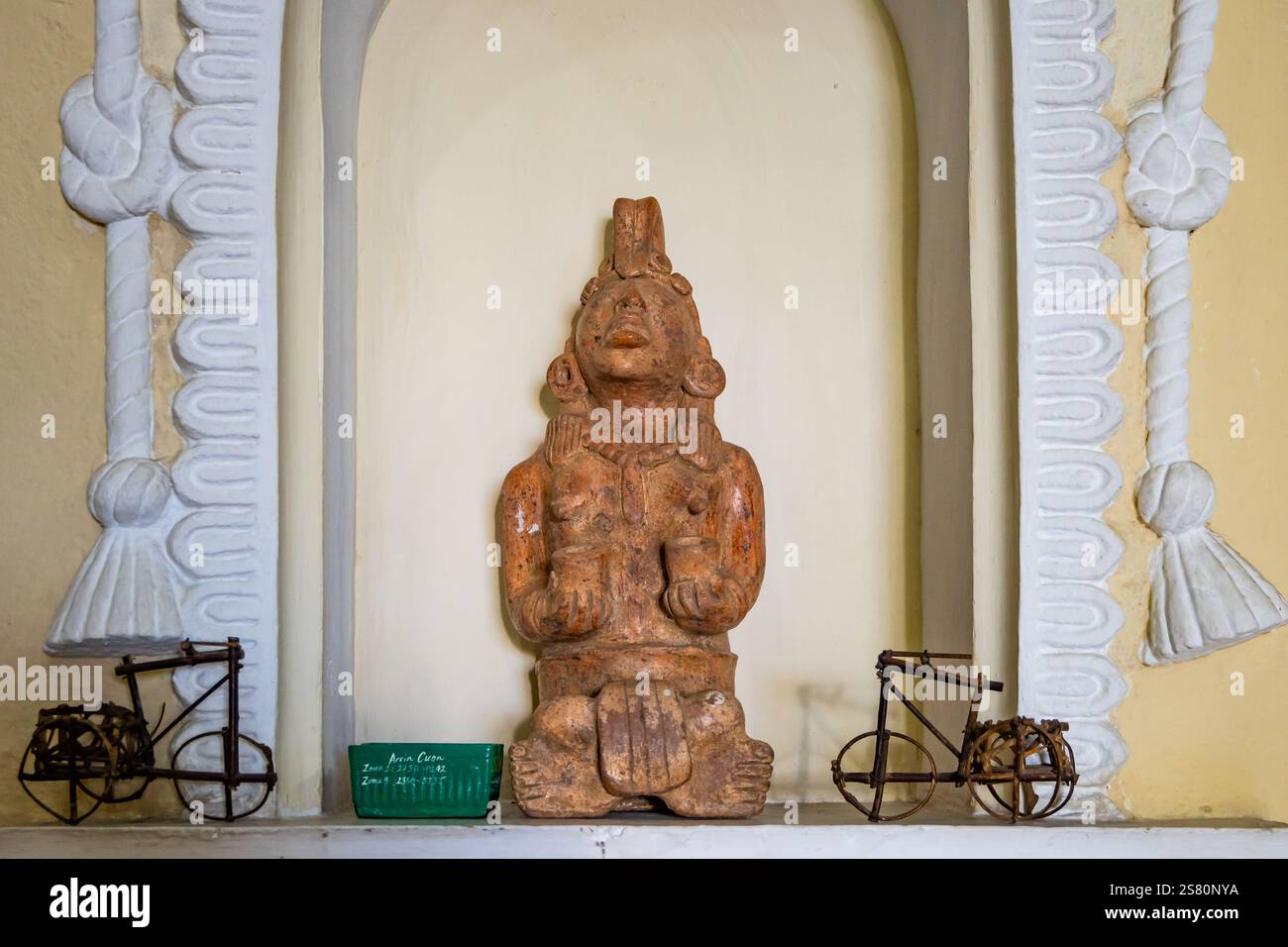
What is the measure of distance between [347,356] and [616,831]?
43.2 inches

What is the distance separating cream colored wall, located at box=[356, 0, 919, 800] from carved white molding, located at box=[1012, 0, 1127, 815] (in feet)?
1.43

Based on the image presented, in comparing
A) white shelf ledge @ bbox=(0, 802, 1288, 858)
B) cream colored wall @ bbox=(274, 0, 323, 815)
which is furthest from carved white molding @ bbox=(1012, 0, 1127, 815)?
→ cream colored wall @ bbox=(274, 0, 323, 815)

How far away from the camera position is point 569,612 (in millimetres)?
2551

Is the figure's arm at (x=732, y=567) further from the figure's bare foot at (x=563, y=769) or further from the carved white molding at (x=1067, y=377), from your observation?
the carved white molding at (x=1067, y=377)

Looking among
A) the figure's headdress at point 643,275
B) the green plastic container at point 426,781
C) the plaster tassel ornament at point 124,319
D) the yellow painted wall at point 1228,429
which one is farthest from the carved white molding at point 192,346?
the yellow painted wall at point 1228,429

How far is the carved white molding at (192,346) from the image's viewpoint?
247 centimetres

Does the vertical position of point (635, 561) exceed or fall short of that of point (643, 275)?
it falls short

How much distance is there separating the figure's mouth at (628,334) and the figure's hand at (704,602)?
1.44 feet

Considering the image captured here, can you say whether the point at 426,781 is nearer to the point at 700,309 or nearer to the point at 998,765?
the point at 998,765

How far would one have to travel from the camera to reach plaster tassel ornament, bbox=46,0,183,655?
246 centimetres

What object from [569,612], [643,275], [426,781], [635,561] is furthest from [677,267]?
[426,781]

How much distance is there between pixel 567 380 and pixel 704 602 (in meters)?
0.51

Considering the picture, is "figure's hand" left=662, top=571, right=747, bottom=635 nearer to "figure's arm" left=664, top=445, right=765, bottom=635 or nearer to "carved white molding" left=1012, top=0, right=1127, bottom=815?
"figure's arm" left=664, top=445, right=765, bottom=635

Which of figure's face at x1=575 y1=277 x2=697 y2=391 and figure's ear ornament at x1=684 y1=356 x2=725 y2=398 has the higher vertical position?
figure's face at x1=575 y1=277 x2=697 y2=391
